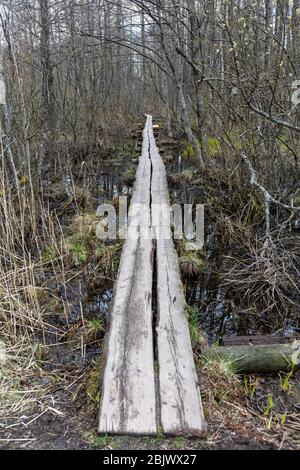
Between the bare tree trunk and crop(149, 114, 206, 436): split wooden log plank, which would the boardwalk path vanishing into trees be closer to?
crop(149, 114, 206, 436): split wooden log plank

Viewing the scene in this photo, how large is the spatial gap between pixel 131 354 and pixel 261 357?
2.97ft

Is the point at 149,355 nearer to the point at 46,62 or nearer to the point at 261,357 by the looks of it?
the point at 261,357

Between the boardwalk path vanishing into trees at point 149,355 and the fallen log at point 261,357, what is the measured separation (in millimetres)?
271

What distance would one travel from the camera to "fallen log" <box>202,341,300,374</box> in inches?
108

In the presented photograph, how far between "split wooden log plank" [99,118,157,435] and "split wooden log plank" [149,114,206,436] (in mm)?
72

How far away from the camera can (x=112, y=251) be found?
4.54 metres

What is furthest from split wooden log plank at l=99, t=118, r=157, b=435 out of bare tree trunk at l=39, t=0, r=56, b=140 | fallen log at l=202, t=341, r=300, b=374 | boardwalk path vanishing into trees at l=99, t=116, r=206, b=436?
bare tree trunk at l=39, t=0, r=56, b=140

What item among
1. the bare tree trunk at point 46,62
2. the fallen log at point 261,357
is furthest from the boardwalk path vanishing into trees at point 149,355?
the bare tree trunk at point 46,62

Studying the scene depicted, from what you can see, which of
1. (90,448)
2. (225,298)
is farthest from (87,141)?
(90,448)

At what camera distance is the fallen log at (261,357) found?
2754 mm

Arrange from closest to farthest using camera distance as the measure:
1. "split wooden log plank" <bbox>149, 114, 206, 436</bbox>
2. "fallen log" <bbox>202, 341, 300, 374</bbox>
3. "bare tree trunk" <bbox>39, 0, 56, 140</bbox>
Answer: "split wooden log plank" <bbox>149, 114, 206, 436</bbox> < "fallen log" <bbox>202, 341, 300, 374</bbox> < "bare tree trunk" <bbox>39, 0, 56, 140</bbox>

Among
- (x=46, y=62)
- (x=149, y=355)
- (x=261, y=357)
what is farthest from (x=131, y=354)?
(x=46, y=62)

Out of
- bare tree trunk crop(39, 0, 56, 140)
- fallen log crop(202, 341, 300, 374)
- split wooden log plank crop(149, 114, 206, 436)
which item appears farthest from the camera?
bare tree trunk crop(39, 0, 56, 140)

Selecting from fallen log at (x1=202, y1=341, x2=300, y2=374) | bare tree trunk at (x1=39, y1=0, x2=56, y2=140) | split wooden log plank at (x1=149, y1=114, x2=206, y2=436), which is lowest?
fallen log at (x1=202, y1=341, x2=300, y2=374)
